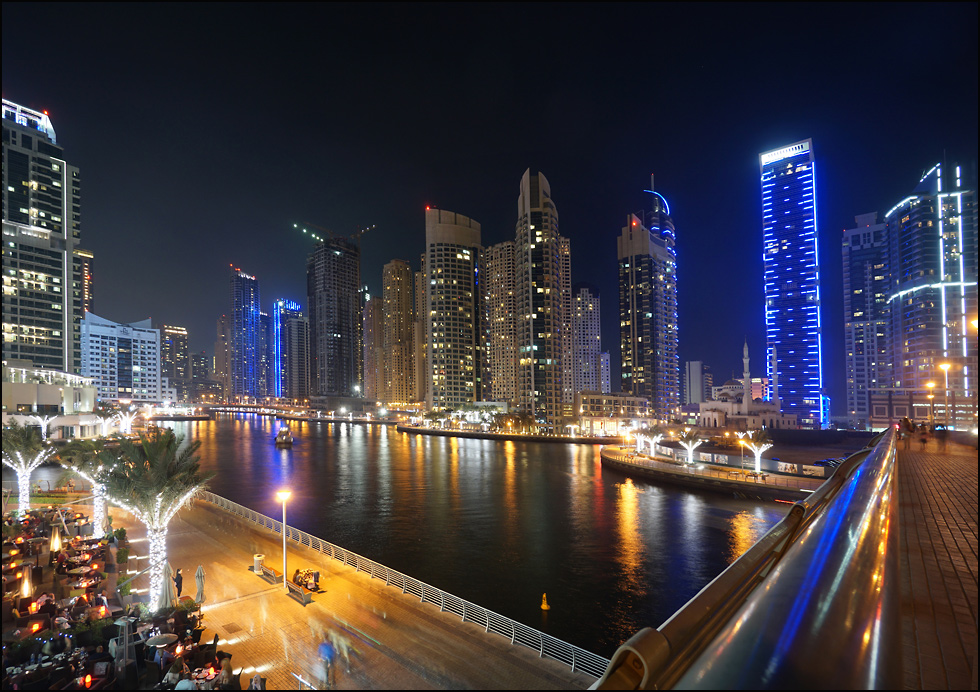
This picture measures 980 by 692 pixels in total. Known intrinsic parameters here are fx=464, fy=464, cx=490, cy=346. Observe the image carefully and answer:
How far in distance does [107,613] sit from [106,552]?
23.0ft

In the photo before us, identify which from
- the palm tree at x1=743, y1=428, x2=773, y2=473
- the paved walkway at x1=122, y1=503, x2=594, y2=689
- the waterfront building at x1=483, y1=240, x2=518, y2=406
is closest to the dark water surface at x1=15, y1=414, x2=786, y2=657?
the palm tree at x1=743, y1=428, x2=773, y2=473

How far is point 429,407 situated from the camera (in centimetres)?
15262

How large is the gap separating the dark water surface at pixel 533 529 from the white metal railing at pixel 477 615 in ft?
21.8

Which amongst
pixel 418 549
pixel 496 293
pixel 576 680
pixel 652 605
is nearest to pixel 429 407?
pixel 496 293

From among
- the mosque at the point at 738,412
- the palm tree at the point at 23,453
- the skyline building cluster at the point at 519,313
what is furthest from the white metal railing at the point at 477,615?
the mosque at the point at 738,412

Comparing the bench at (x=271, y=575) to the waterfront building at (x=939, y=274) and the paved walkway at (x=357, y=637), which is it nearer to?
the paved walkway at (x=357, y=637)

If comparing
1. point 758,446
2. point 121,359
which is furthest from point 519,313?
point 121,359

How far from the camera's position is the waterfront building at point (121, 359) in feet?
507

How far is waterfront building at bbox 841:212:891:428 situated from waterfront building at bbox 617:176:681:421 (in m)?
59.0

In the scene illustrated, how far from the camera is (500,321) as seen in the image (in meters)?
186

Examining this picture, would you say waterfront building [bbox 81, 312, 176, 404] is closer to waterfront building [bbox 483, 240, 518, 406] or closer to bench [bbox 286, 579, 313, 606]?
waterfront building [bbox 483, 240, 518, 406]

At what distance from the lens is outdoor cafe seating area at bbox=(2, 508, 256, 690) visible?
1037cm

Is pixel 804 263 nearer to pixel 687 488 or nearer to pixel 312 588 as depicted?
pixel 687 488

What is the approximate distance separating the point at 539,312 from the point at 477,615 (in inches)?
4563
